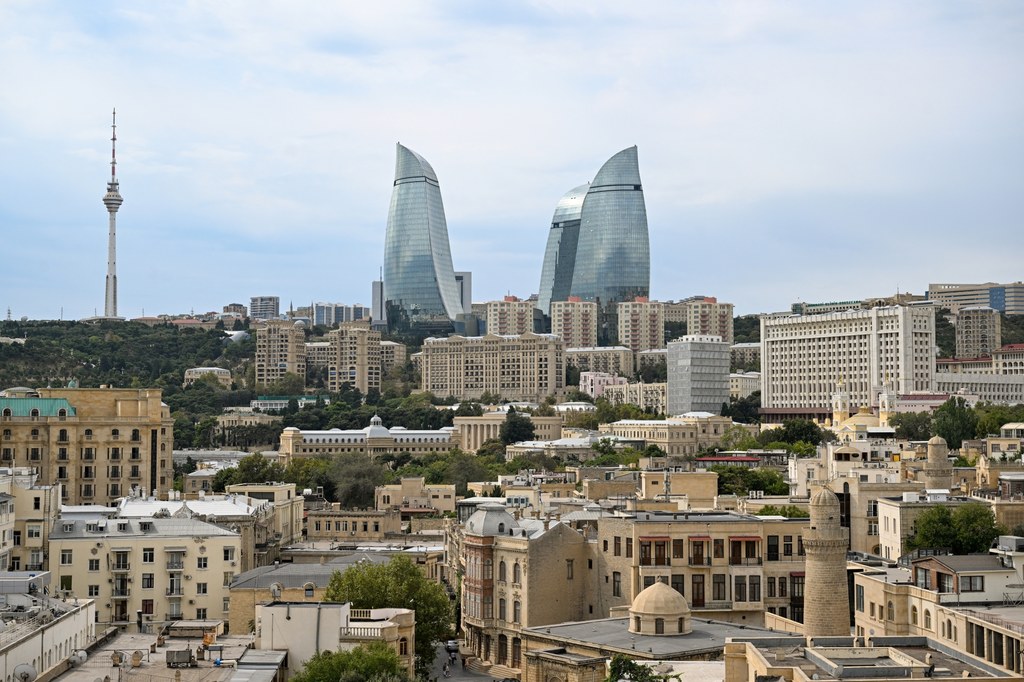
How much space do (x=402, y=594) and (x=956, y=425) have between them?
291 feet

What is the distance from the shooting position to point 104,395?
82.2 metres

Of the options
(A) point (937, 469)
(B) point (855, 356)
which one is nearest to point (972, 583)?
(A) point (937, 469)

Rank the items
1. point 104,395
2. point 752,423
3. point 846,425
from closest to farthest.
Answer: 1. point 104,395
2. point 846,425
3. point 752,423

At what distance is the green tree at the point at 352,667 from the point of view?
38.0m

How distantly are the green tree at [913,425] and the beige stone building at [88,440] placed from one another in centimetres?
7492

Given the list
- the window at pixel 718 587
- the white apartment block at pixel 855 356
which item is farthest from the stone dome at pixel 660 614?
the white apartment block at pixel 855 356

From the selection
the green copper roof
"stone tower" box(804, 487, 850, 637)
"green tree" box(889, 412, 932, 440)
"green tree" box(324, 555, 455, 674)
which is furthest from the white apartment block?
"stone tower" box(804, 487, 850, 637)

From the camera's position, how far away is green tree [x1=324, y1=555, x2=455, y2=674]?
54156 mm

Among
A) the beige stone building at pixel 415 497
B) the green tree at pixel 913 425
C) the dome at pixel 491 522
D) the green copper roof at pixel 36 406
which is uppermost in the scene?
the green copper roof at pixel 36 406

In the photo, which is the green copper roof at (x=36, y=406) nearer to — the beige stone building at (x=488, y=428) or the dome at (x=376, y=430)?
the dome at (x=376, y=430)

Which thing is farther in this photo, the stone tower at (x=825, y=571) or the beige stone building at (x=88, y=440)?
the beige stone building at (x=88, y=440)

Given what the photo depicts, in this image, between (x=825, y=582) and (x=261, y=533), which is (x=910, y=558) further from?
(x=261, y=533)

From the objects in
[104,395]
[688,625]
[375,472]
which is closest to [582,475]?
[375,472]

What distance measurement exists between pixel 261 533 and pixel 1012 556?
36721 millimetres
